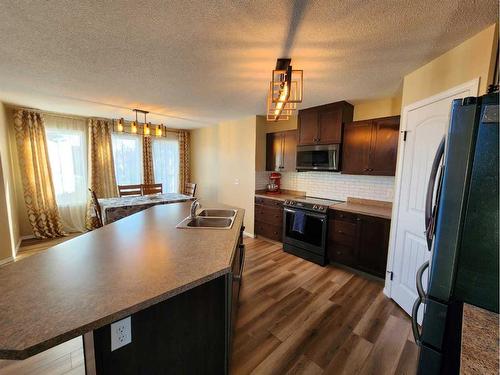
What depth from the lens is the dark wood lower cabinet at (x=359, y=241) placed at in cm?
259

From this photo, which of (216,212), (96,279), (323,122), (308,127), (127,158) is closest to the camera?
(96,279)

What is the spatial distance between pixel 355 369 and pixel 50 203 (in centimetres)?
542

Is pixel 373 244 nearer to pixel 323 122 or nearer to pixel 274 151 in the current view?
pixel 323 122

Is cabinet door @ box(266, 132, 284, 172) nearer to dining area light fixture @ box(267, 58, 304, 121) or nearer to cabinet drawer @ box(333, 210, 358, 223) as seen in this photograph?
cabinet drawer @ box(333, 210, 358, 223)

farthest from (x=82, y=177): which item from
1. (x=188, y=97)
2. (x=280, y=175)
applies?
(x=280, y=175)

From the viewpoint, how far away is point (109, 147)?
4590 millimetres

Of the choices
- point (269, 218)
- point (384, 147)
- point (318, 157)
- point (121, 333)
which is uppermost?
point (384, 147)

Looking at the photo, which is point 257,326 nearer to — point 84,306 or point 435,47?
point 84,306

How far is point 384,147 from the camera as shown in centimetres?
278

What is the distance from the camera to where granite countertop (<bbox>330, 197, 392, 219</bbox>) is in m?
2.65

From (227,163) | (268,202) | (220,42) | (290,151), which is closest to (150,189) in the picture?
(227,163)

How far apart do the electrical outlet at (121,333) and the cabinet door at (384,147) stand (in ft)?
10.2

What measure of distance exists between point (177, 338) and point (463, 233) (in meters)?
1.40

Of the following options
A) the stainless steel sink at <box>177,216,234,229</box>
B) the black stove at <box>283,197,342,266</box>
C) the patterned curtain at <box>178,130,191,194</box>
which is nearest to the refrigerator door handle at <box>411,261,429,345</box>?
the stainless steel sink at <box>177,216,234,229</box>
